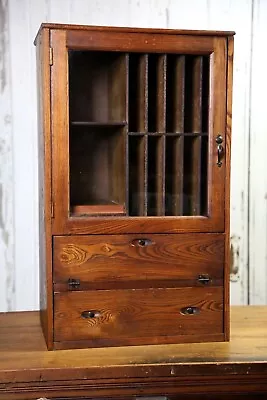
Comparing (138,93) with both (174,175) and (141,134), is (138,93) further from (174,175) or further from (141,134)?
(174,175)

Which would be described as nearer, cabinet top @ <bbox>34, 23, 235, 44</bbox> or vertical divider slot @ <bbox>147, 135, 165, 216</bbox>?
cabinet top @ <bbox>34, 23, 235, 44</bbox>

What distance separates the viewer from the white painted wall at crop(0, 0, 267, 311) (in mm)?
1873

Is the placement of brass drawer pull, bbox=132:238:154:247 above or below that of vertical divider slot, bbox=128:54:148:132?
below

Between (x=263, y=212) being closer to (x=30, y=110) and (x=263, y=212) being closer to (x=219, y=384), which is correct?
(x=219, y=384)

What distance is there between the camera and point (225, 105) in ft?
5.21

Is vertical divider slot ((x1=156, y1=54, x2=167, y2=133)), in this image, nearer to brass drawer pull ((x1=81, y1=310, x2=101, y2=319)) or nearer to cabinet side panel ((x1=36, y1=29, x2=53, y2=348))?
cabinet side panel ((x1=36, y1=29, x2=53, y2=348))

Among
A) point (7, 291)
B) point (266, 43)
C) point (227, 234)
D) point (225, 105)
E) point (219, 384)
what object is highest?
point (266, 43)

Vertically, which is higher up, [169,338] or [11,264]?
[11,264]

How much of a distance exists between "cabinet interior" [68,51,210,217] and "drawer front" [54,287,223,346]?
0.73 ft

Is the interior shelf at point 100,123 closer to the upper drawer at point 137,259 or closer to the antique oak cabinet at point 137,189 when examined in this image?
the antique oak cabinet at point 137,189

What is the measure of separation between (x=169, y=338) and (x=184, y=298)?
117mm

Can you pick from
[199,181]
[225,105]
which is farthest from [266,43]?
[199,181]

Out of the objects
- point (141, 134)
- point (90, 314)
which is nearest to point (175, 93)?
point (141, 134)

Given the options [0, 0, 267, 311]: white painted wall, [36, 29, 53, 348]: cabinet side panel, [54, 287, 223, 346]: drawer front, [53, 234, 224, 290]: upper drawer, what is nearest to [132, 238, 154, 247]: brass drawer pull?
[53, 234, 224, 290]: upper drawer
